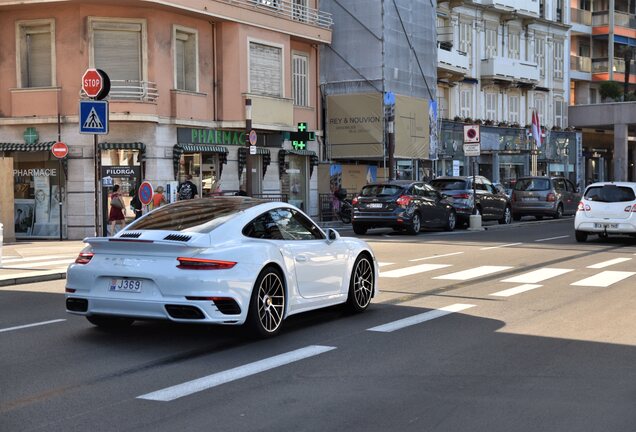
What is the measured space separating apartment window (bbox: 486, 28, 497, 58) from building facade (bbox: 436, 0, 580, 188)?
0.06 meters

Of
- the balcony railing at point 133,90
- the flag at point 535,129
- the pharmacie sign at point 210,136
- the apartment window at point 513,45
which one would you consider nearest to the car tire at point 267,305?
the balcony railing at point 133,90

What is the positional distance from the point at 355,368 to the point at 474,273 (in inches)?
325

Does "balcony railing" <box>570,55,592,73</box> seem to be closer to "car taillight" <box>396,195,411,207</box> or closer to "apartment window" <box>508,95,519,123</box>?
"apartment window" <box>508,95,519,123</box>

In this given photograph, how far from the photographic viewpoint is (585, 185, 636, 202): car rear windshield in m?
22.2

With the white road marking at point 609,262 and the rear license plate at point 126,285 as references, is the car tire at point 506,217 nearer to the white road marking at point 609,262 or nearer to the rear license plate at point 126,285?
the white road marking at point 609,262

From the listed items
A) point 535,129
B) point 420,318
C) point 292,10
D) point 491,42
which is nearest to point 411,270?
point 420,318

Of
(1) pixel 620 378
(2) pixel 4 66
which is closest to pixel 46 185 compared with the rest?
(2) pixel 4 66

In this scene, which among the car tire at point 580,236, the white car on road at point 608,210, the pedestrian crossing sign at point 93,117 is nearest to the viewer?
the pedestrian crossing sign at point 93,117

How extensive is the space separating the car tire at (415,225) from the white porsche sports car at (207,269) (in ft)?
56.1

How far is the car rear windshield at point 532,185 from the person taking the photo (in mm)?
35938

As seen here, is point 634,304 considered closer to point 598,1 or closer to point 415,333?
point 415,333

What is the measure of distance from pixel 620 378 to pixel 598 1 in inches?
2379

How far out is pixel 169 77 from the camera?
29.8 meters

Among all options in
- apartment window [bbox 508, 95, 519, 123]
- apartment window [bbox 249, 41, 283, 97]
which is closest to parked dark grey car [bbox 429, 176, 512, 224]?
apartment window [bbox 249, 41, 283, 97]
